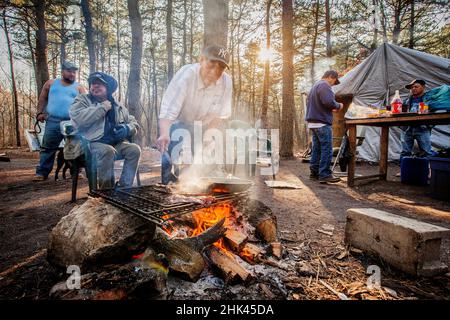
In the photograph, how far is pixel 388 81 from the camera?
846 centimetres

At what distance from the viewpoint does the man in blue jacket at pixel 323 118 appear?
5.09 metres

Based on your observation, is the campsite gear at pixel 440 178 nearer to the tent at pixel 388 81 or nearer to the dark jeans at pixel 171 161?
the dark jeans at pixel 171 161

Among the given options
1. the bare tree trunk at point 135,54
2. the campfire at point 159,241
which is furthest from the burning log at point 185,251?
the bare tree trunk at point 135,54

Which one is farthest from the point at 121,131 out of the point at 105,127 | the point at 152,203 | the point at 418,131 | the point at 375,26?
the point at 375,26

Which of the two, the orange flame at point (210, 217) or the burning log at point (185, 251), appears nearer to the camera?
the burning log at point (185, 251)

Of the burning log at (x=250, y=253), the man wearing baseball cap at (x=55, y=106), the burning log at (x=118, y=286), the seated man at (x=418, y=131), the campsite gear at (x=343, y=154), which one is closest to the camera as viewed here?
the burning log at (x=118, y=286)

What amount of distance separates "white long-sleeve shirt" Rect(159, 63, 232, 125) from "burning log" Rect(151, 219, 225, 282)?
5.06ft

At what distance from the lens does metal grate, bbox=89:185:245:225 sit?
1.50 m

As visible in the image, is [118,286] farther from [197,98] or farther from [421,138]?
[421,138]

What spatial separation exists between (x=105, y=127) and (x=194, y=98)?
1.37 meters

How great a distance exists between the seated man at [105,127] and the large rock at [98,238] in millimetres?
1440

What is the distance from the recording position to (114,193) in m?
2.12

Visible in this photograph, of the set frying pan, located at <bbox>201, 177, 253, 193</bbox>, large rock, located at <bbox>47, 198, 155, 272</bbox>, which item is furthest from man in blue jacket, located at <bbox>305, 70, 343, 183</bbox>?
large rock, located at <bbox>47, 198, 155, 272</bbox>
